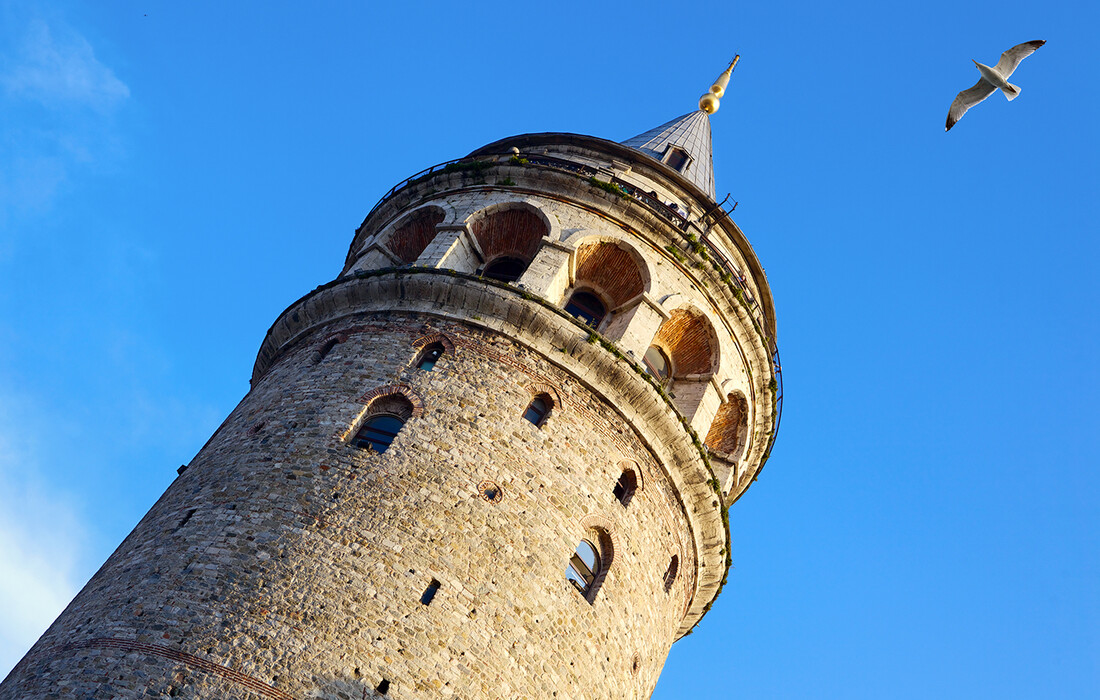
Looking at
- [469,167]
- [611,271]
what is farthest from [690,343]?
[469,167]

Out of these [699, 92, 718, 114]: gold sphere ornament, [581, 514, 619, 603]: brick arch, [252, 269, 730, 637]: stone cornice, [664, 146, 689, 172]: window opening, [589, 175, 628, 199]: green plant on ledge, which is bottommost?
[581, 514, 619, 603]: brick arch

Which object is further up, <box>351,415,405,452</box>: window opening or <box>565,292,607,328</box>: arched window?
<box>565,292,607,328</box>: arched window

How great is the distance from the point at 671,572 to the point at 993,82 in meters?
9.78

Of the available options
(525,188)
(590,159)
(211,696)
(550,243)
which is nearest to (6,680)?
(211,696)

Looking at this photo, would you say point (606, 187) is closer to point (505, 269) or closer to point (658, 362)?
point (505, 269)

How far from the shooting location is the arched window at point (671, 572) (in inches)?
690

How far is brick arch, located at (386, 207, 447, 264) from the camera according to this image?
21.8 meters

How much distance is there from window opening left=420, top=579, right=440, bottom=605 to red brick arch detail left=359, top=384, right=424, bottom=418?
3.09m

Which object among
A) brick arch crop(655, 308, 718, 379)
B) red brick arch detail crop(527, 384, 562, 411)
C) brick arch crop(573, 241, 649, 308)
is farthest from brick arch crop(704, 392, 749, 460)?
red brick arch detail crop(527, 384, 562, 411)

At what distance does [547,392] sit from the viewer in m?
16.8

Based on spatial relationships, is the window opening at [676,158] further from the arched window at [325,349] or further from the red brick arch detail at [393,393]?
the red brick arch detail at [393,393]

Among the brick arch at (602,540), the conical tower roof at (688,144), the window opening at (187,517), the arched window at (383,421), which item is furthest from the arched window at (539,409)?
the conical tower roof at (688,144)

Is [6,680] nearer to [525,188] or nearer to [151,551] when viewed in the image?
[151,551]

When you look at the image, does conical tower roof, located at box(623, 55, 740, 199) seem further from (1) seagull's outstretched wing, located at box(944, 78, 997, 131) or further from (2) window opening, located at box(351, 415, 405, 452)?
(2) window opening, located at box(351, 415, 405, 452)
